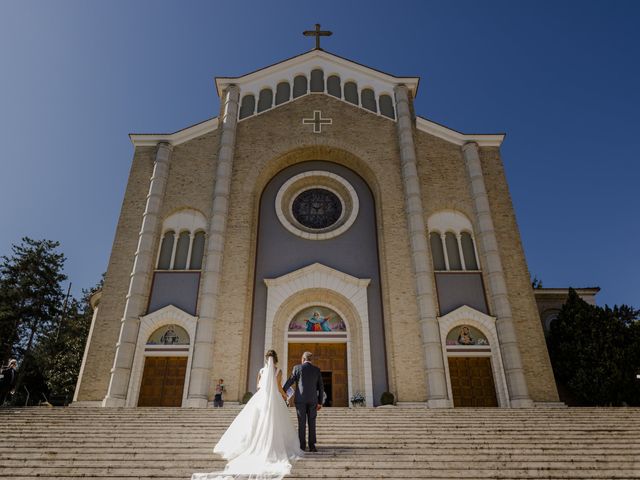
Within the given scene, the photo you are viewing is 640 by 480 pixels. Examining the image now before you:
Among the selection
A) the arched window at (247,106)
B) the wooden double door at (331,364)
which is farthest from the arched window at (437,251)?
the arched window at (247,106)

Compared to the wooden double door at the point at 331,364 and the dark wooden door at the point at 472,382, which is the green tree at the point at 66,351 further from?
the dark wooden door at the point at 472,382

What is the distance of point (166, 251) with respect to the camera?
18.8 metres

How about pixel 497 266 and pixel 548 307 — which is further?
pixel 548 307

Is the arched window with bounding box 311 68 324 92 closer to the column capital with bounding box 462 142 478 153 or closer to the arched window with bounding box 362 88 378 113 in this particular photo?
the arched window with bounding box 362 88 378 113

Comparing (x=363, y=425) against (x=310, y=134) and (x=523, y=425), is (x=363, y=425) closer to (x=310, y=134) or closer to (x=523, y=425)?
(x=523, y=425)

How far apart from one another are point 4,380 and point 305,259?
1084 cm

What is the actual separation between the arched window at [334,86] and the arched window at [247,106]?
3850 millimetres

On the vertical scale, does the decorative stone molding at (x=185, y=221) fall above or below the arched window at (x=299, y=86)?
below

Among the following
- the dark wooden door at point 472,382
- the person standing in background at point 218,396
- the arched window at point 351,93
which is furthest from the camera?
the arched window at point 351,93

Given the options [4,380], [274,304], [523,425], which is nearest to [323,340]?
[274,304]

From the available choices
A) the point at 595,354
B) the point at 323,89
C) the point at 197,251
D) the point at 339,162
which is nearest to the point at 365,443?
the point at 197,251

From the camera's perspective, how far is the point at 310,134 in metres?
20.9

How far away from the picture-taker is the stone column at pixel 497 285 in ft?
51.4

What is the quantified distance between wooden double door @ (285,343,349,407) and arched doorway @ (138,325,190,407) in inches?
159
